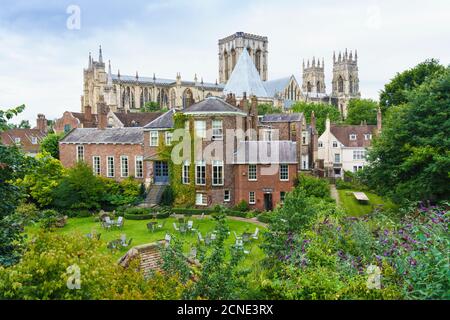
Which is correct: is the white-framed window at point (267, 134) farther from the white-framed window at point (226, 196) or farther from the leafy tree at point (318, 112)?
the leafy tree at point (318, 112)

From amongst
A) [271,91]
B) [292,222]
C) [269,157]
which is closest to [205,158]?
[269,157]

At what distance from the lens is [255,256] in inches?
Answer: 878

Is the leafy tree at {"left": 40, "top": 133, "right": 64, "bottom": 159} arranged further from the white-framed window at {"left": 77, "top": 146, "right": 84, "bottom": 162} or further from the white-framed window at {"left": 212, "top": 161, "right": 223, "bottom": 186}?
the white-framed window at {"left": 212, "top": 161, "right": 223, "bottom": 186}

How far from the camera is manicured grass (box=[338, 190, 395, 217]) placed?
A: 35.7m

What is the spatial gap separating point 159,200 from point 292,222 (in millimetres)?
23880

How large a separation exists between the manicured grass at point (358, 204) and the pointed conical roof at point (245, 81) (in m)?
55.2

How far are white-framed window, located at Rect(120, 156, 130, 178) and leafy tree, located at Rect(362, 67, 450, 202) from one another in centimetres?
2405

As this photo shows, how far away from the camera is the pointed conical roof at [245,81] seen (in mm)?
96312

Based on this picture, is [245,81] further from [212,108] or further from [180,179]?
[180,179]

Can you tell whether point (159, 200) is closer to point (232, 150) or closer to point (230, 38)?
point (232, 150)

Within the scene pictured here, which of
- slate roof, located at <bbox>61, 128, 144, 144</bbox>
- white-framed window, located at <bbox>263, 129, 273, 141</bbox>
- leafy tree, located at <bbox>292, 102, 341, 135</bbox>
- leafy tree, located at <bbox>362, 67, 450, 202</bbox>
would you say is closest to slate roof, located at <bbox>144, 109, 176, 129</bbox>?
slate roof, located at <bbox>61, 128, 144, 144</bbox>

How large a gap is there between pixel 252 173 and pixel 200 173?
4664mm

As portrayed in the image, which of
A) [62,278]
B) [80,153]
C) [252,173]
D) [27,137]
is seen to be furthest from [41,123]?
[62,278]

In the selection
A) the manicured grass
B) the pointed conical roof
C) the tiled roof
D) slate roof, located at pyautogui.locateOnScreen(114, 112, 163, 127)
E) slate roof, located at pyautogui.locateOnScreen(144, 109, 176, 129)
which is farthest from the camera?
the pointed conical roof
